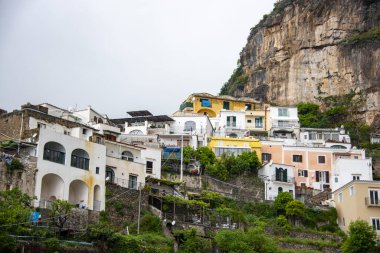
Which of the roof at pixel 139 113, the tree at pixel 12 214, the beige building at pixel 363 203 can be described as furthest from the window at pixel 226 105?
the tree at pixel 12 214

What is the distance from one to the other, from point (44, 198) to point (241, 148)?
29.0 meters

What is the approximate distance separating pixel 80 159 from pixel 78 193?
104 inches

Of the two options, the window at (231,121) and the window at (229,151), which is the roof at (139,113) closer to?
the window at (231,121)

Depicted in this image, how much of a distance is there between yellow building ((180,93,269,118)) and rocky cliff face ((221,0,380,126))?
6.77 metres

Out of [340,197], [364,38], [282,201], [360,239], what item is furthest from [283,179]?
[364,38]

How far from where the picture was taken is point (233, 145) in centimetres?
6975

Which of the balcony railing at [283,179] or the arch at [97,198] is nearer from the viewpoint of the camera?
the arch at [97,198]

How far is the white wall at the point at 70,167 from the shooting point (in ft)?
148

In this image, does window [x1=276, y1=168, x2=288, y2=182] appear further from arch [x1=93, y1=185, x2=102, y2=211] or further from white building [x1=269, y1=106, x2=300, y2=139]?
arch [x1=93, y1=185, x2=102, y2=211]

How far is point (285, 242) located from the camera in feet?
170

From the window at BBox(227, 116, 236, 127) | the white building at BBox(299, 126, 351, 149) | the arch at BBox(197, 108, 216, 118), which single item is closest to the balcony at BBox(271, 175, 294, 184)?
the white building at BBox(299, 126, 351, 149)

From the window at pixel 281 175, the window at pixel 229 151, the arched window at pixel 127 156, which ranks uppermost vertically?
the window at pixel 229 151

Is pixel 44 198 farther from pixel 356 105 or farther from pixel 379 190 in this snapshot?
pixel 356 105

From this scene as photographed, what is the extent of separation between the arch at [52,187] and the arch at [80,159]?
73.0 inches
